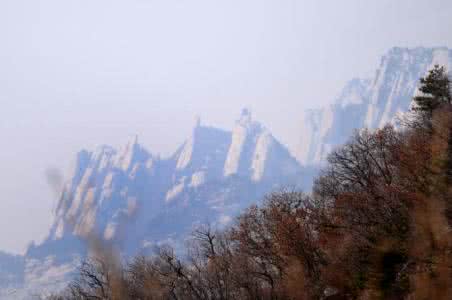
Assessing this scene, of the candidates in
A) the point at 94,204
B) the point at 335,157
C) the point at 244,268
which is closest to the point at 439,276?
the point at 94,204

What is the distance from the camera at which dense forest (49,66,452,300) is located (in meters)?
23.5

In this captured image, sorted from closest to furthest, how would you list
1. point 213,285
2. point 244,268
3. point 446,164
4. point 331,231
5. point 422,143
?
point 446,164
point 422,143
point 331,231
point 244,268
point 213,285

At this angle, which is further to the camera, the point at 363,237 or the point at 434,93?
the point at 434,93

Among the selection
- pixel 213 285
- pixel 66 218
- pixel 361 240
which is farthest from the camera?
pixel 213 285

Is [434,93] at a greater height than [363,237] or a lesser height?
greater

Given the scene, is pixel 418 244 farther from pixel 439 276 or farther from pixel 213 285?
pixel 213 285

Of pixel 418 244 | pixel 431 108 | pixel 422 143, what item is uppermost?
pixel 431 108

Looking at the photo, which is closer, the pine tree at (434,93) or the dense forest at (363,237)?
the dense forest at (363,237)

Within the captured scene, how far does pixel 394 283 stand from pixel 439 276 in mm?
5260

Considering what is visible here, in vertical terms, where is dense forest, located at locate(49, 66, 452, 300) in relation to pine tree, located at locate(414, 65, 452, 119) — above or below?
below

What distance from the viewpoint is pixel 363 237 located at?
30078mm

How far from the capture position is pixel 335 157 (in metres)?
57.5

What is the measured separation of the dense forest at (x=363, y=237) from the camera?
77.0ft

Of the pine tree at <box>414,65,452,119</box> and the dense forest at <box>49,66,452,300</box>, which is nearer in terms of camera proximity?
the dense forest at <box>49,66,452,300</box>
